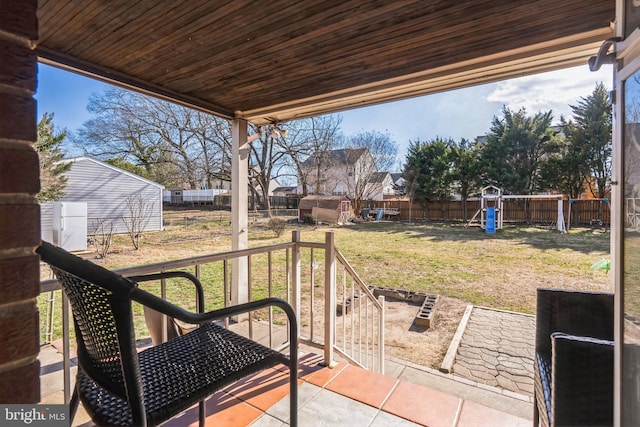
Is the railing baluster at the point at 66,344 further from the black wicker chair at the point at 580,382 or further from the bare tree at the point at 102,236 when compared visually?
the bare tree at the point at 102,236

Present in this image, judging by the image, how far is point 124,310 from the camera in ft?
2.43

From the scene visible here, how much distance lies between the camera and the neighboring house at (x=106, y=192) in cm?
948

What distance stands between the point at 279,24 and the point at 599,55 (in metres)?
1.54

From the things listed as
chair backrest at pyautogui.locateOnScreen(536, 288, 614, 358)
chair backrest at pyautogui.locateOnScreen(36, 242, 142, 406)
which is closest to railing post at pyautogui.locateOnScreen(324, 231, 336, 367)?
chair backrest at pyautogui.locateOnScreen(536, 288, 614, 358)

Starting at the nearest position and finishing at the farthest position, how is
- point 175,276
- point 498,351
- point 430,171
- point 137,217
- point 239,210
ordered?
1. point 175,276
2. point 498,351
3. point 239,210
4. point 137,217
5. point 430,171

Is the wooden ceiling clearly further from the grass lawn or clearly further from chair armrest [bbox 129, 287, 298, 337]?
the grass lawn

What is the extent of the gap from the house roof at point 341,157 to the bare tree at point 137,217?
853 centimetres

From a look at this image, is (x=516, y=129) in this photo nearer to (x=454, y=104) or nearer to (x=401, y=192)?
(x=454, y=104)

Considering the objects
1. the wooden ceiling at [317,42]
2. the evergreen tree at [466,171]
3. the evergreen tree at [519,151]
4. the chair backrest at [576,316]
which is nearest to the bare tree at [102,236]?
the wooden ceiling at [317,42]

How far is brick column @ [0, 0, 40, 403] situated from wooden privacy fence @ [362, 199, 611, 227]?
16110 mm

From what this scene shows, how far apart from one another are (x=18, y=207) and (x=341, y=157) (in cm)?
1749

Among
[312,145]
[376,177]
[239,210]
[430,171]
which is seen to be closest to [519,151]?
[430,171]
